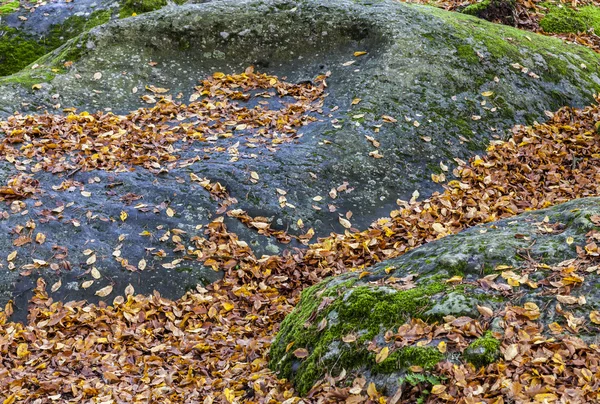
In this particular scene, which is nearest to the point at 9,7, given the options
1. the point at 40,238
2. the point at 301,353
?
the point at 40,238

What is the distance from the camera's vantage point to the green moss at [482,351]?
3725 millimetres

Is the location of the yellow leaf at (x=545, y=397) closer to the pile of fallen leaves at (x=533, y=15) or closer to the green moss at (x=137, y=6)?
the pile of fallen leaves at (x=533, y=15)

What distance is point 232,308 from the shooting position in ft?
19.9

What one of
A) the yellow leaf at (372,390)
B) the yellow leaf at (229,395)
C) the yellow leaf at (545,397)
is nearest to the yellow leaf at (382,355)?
the yellow leaf at (372,390)

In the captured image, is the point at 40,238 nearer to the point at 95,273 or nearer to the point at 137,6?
the point at 95,273

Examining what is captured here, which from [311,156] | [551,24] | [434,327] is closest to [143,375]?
[434,327]

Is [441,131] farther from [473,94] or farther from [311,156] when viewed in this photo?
[311,156]

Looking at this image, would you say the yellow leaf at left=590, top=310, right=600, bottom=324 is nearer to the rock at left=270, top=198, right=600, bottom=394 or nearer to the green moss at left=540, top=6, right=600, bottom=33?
the rock at left=270, top=198, right=600, bottom=394

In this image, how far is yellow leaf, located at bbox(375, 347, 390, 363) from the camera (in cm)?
391

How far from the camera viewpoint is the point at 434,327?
399 cm

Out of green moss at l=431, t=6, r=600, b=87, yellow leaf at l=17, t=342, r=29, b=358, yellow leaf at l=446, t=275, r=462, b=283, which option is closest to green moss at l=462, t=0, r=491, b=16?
green moss at l=431, t=6, r=600, b=87

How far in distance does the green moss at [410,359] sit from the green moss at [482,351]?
0.58ft

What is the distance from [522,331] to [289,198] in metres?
3.89

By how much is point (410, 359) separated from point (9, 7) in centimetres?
1146
